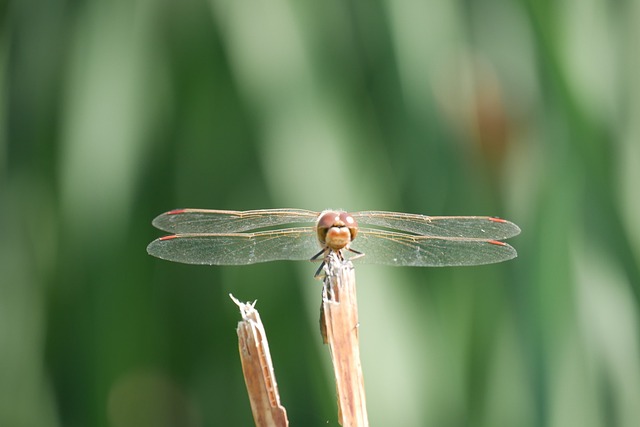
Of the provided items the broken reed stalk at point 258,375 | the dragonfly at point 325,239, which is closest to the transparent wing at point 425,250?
the dragonfly at point 325,239

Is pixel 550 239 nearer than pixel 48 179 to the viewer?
Yes

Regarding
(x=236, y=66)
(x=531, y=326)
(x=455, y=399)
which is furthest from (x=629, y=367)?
(x=236, y=66)

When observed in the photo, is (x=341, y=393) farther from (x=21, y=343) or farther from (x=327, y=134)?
(x=21, y=343)

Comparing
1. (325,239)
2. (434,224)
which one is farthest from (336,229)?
(434,224)

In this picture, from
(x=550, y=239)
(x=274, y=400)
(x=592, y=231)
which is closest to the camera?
(x=274, y=400)

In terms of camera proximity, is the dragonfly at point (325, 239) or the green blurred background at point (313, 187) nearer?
the dragonfly at point (325, 239)

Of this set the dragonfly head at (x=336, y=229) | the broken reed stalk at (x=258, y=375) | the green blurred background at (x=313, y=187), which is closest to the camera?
the broken reed stalk at (x=258, y=375)

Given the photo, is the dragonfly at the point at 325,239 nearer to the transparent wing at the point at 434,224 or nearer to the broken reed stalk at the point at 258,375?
the transparent wing at the point at 434,224
